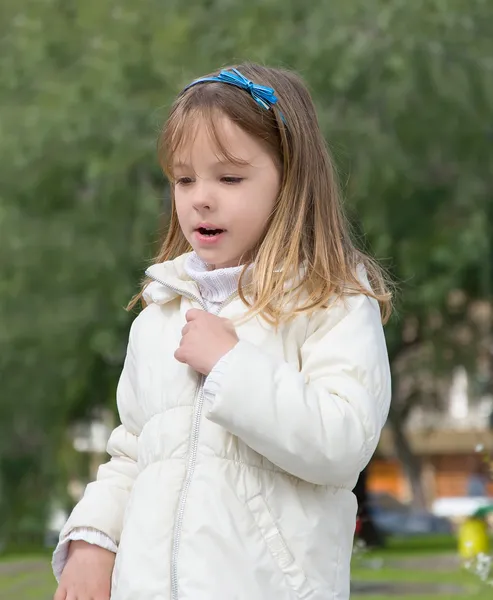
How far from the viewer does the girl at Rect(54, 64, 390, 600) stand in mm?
2547

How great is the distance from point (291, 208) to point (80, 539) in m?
0.78

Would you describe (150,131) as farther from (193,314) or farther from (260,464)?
(260,464)

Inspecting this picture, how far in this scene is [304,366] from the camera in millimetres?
2680

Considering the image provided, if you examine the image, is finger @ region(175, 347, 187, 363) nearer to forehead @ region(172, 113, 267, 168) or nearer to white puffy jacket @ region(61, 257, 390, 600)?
white puffy jacket @ region(61, 257, 390, 600)

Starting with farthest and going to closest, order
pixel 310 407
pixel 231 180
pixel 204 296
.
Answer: pixel 204 296, pixel 231 180, pixel 310 407

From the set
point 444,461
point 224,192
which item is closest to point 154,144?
point 224,192

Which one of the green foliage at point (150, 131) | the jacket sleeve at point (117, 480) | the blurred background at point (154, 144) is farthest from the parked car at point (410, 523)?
the jacket sleeve at point (117, 480)

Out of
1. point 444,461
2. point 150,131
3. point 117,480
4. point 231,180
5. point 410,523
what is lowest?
point 444,461

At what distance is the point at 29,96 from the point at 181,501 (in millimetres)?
11948

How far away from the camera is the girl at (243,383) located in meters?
2.55

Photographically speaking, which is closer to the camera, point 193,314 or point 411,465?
point 193,314

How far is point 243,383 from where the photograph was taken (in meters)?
2.54

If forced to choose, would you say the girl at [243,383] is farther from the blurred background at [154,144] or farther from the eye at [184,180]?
the blurred background at [154,144]

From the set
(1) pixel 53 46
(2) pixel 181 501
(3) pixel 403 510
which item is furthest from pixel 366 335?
(3) pixel 403 510
